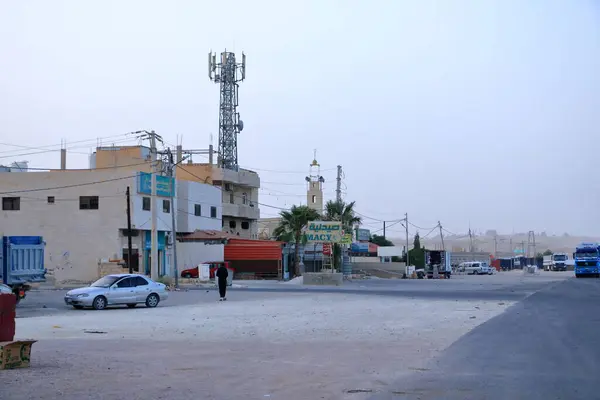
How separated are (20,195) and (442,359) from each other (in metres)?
53.5

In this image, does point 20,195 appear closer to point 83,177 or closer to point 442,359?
point 83,177

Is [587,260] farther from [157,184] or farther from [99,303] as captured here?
[99,303]

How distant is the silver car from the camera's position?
1204 inches

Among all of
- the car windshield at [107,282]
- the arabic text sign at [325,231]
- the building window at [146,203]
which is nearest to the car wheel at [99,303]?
the car windshield at [107,282]

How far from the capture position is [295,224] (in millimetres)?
74938

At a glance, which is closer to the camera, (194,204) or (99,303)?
(99,303)

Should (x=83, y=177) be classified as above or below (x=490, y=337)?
above

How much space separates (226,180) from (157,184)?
99.4 feet

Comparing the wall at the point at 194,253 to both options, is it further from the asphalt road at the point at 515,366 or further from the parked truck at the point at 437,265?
the asphalt road at the point at 515,366

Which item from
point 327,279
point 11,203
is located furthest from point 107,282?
point 11,203

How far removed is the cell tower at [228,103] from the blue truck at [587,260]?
46396mm

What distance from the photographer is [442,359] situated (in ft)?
47.8

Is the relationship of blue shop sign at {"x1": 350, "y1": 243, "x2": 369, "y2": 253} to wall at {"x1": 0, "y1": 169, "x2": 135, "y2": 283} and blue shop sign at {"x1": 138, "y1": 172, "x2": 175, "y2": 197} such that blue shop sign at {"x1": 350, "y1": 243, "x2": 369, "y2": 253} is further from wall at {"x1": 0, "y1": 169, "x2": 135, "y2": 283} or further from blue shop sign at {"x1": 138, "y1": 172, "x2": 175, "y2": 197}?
wall at {"x1": 0, "y1": 169, "x2": 135, "y2": 283}

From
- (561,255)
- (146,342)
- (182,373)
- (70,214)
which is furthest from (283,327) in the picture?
(561,255)
